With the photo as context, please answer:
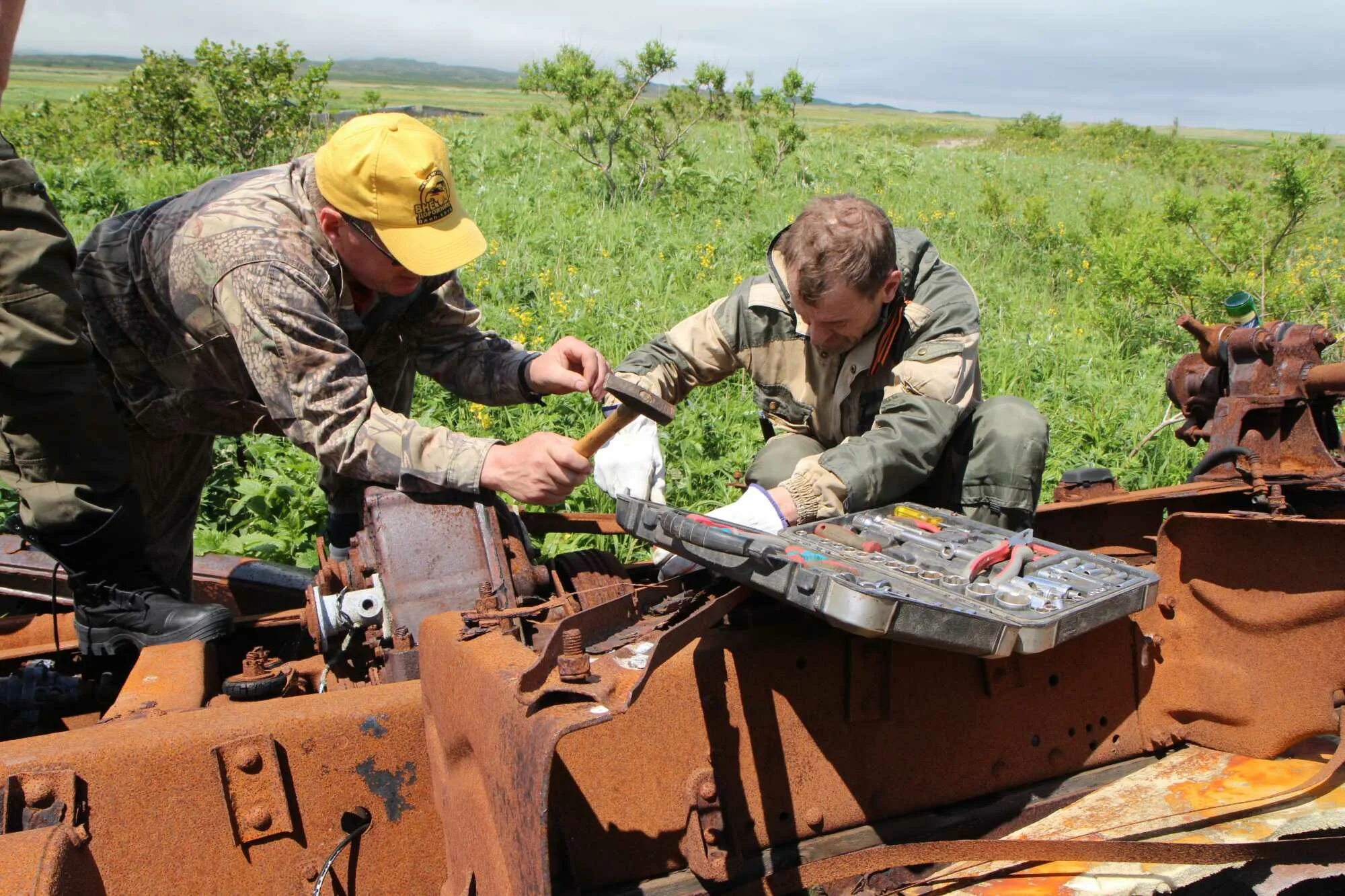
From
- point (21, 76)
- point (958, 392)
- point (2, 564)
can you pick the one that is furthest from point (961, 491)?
point (21, 76)

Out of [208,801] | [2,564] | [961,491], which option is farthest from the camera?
[2,564]

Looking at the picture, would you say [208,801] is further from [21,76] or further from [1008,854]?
[21,76]

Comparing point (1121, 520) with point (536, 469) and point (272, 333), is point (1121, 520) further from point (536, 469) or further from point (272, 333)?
point (272, 333)

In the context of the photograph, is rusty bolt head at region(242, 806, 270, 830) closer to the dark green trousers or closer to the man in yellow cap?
the man in yellow cap

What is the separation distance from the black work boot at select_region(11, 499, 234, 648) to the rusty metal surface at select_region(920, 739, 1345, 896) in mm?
2087

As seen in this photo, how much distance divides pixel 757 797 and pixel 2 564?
287 cm

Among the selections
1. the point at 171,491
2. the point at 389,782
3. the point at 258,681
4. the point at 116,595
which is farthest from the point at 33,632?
the point at 389,782

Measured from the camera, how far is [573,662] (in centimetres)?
191

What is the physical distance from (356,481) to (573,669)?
74.8 inches

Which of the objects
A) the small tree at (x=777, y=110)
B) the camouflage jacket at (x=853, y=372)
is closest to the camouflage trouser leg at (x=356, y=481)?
the camouflage jacket at (x=853, y=372)

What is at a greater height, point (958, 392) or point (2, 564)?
point (958, 392)

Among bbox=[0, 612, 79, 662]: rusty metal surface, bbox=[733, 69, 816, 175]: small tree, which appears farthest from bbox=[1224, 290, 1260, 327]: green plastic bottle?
bbox=[733, 69, 816, 175]: small tree

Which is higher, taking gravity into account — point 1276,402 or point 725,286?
point 1276,402

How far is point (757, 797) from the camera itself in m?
2.27
